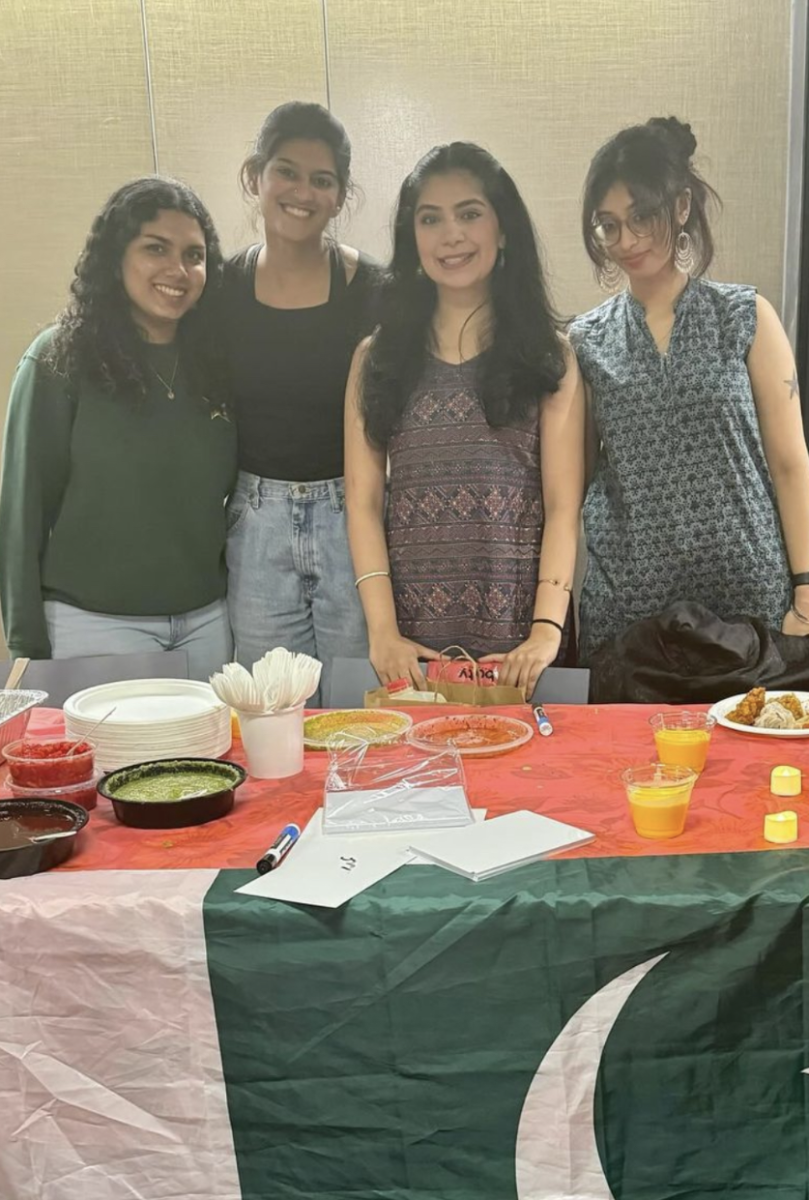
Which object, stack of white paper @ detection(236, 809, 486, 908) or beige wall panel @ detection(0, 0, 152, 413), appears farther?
beige wall panel @ detection(0, 0, 152, 413)

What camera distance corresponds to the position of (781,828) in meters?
1.36

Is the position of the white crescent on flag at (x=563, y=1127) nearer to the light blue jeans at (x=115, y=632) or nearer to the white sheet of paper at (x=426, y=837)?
the white sheet of paper at (x=426, y=837)

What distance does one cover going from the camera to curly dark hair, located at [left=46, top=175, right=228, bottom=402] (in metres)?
2.62

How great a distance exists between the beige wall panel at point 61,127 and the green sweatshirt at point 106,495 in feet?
0.73

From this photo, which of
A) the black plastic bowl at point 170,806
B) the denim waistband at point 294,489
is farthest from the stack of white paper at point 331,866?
the denim waistband at point 294,489

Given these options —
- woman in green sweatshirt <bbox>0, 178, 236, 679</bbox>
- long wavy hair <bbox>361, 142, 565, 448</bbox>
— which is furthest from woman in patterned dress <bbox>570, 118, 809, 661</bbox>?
woman in green sweatshirt <bbox>0, 178, 236, 679</bbox>

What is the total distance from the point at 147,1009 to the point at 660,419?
6.09ft

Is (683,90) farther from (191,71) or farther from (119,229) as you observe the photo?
(119,229)

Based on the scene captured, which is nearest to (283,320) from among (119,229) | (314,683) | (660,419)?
(119,229)

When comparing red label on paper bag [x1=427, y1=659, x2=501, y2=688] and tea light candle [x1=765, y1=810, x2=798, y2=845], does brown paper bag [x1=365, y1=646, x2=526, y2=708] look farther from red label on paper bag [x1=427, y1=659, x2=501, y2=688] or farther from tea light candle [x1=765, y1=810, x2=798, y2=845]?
tea light candle [x1=765, y1=810, x2=798, y2=845]

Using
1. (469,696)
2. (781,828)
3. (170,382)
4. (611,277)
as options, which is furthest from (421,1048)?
(611,277)

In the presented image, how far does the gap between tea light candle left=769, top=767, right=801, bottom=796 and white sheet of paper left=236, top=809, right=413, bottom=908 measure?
A: 524 mm

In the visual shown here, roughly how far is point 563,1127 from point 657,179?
7.14 ft

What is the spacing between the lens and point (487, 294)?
8.62ft
